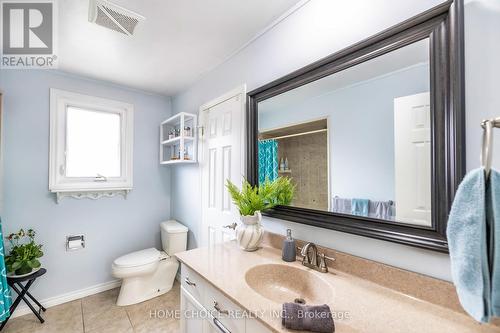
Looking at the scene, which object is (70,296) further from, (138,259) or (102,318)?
(138,259)

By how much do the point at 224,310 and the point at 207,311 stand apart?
0.19m

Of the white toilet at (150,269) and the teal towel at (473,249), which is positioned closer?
the teal towel at (473,249)

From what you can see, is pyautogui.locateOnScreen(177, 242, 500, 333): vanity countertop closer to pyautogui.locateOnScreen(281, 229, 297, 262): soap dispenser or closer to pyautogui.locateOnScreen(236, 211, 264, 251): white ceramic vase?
pyautogui.locateOnScreen(281, 229, 297, 262): soap dispenser

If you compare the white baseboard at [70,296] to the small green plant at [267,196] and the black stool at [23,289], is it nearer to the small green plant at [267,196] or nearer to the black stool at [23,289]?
the black stool at [23,289]

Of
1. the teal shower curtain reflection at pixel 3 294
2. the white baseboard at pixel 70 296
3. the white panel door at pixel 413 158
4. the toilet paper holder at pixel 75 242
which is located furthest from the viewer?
the toilet paper holder at pixel 75 242

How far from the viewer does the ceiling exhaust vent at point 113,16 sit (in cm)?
134

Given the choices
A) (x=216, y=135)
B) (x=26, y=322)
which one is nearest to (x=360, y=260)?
(x=216, y=135)

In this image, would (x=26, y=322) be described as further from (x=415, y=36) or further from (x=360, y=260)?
(x=415, y=36)

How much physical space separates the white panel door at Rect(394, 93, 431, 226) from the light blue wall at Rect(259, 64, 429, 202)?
0.03m

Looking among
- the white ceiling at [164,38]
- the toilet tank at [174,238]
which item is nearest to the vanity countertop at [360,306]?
the toilet tank at [174,238]

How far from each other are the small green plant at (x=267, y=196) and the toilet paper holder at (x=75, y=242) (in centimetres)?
195

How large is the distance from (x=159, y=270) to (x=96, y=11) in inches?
90.4

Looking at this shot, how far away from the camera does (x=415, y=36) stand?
0.88 metres

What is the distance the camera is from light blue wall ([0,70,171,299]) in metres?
2.03
